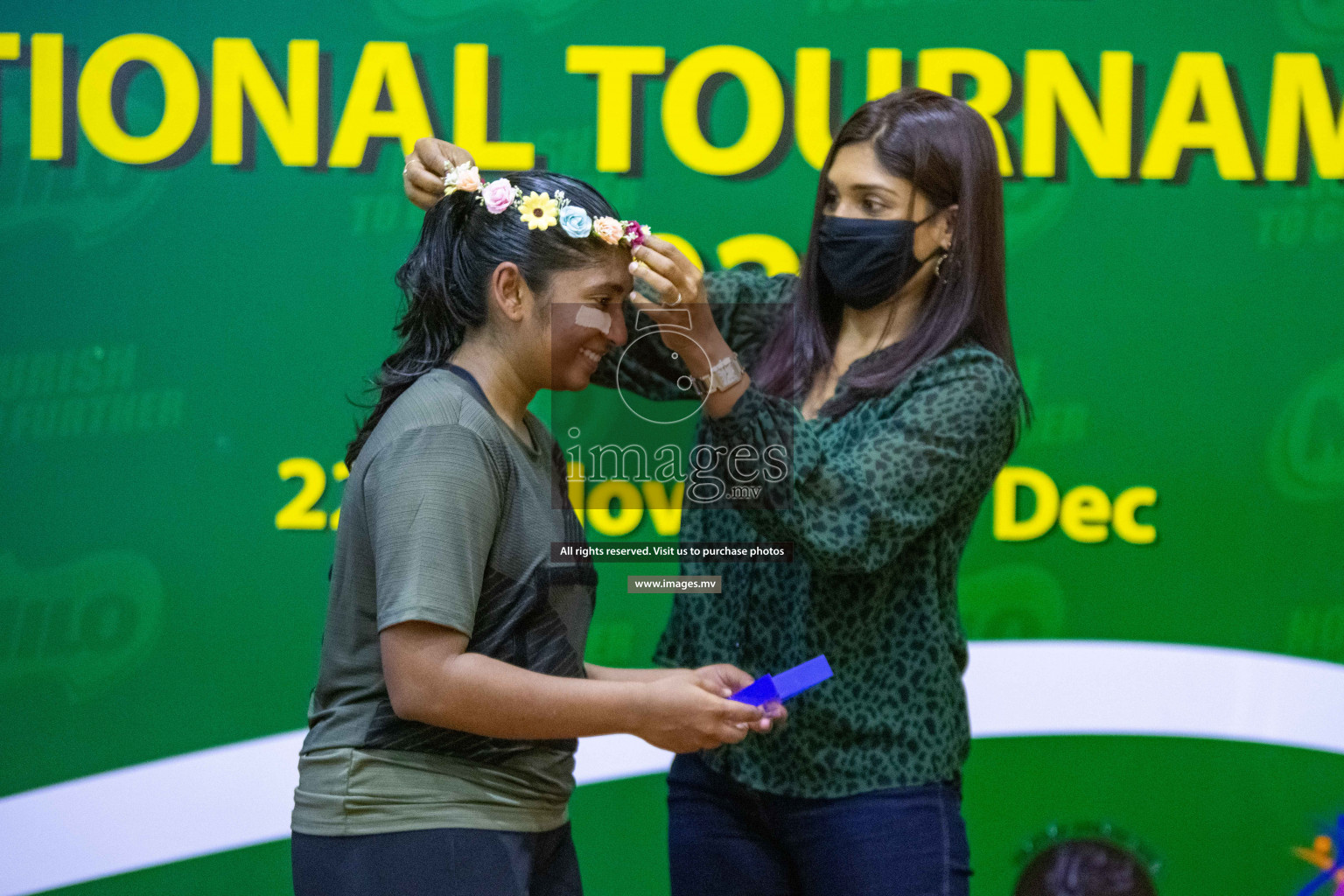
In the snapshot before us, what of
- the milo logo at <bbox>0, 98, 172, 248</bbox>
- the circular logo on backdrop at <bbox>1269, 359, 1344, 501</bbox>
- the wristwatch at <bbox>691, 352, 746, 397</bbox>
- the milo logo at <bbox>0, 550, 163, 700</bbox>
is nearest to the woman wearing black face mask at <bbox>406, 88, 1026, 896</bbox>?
the wristwatch at <bbox>691, 352, 746, 397</bbox>

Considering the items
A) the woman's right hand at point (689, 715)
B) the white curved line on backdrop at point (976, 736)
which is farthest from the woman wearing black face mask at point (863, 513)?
the white curved line on backdrop at point (976, 736)

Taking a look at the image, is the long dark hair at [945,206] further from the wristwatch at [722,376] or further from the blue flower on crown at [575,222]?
the blue flower on crown at [575,222]

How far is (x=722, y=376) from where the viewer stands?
1632mm

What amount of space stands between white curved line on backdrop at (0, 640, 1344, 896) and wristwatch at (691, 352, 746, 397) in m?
1.31

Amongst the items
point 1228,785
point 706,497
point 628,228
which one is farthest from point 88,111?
point 1228,785

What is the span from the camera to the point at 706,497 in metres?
1.72

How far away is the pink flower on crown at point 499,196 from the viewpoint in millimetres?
1583

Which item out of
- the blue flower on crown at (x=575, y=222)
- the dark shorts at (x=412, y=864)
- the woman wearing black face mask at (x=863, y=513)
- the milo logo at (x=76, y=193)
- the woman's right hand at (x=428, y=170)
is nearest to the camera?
the dark shorts at (x=412, y=864)

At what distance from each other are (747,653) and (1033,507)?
114 cm

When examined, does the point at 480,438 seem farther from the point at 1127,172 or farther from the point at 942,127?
the point at 1127,172

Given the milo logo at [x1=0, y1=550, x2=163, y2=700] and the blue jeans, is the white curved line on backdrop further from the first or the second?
the blue jeans

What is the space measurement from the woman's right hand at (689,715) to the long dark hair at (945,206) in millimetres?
547

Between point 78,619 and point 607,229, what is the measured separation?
176 centimetres

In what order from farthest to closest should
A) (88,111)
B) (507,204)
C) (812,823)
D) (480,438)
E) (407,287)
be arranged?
(88,111)
(812,823)
(407,287)
(507,204)
(480,438)
